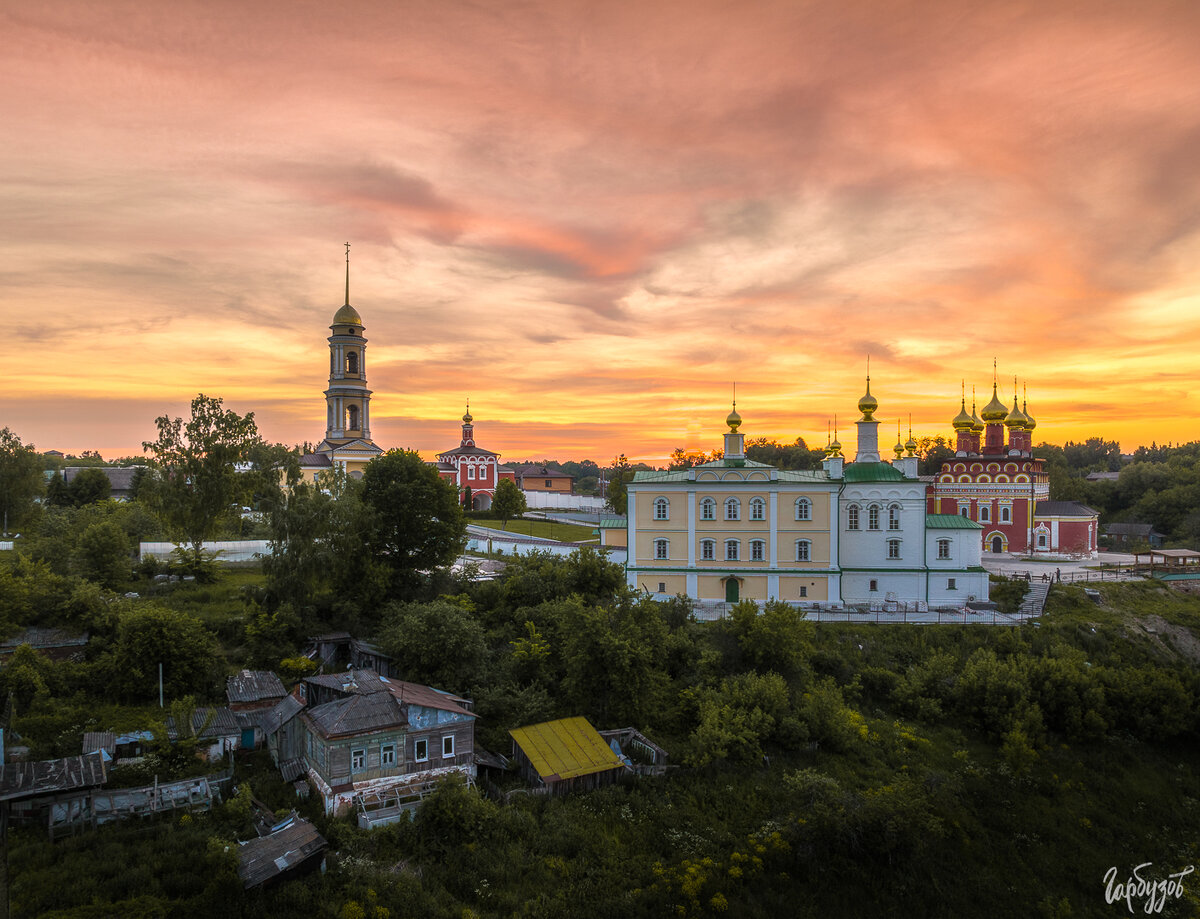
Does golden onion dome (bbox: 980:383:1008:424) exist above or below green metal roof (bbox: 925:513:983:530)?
above

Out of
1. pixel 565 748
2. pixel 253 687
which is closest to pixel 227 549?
pixel 253 687

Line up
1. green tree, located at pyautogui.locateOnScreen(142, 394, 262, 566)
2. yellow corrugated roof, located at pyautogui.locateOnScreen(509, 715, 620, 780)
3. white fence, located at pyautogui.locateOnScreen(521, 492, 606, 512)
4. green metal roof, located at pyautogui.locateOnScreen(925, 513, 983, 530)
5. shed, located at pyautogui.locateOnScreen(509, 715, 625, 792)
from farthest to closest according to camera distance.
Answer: white fence, located at pyautogui.locateOnScreen(521, 492, 606, 512) → green metal roof, located at pyautogui.locateOnScreen(925, 513, 983, 530) → green tree, located at pyautogui.locateOnScreen(142, 394, 262, 566) → yellow corrugated roof, located at pyautogui.locateOnScreen(509, 715, 620, 780) → shed, located at pyautogui.locateOnScreen(509, 715, 625, 792)

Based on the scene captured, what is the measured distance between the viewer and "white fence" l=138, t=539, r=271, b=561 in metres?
32.4

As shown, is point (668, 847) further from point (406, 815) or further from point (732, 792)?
point (406, 815)

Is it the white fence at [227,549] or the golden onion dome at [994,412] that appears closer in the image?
the white fence at [227,549]

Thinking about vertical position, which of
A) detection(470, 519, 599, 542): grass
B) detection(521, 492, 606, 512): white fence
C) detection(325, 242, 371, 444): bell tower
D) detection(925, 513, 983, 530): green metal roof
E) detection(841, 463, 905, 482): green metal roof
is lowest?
detection(470, 519, 599, 542): grass

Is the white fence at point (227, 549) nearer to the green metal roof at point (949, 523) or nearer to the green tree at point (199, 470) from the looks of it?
the green tree at point (199, 470)

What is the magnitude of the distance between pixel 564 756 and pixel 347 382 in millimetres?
39114

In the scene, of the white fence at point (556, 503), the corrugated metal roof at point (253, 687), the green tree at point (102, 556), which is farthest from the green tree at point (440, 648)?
the white fence at point (556, 503)

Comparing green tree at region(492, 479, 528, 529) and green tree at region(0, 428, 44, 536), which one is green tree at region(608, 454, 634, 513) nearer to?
green tree at region(492, 479, 528, 529)

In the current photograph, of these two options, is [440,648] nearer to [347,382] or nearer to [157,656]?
[157,656]

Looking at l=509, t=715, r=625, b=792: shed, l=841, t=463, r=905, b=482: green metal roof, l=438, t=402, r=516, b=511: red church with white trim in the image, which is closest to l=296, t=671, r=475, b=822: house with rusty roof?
l=509, t=715, r=625, b=792: shed

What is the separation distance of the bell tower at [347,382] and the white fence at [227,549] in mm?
16036

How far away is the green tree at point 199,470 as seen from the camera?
25.5 metres
